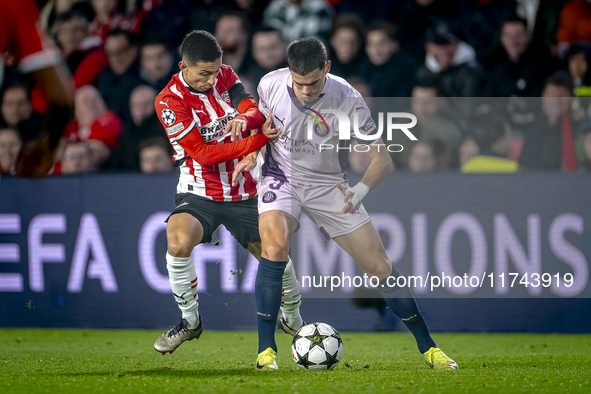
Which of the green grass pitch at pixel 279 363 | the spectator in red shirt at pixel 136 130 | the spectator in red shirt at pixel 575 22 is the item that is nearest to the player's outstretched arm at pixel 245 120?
the green grass pitch at pixel 279 363

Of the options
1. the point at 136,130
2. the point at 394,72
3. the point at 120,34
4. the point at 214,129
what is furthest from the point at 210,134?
the point at 120,34

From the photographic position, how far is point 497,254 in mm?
6059

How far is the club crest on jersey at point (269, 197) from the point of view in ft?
14.5

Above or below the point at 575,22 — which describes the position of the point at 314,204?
below

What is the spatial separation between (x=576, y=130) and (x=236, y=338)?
3.59 meters

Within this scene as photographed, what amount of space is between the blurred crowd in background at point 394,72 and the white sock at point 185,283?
6.88 ft

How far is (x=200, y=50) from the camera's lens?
4.43 meters

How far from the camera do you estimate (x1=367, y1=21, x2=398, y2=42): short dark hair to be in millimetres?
6820

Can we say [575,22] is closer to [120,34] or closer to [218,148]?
[218,148]

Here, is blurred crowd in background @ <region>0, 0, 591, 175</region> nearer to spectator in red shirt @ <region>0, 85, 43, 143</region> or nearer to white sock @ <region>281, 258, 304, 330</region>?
spectator in red shirt @ <region>0, 85, 43, 143</region>

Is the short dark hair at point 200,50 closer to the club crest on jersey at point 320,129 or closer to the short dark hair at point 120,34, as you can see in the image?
the club crest on jersey at point 320,129

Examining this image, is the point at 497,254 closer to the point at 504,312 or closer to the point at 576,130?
the point at 504,312

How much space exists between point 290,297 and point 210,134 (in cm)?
131

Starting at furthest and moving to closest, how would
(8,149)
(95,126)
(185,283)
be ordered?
(95,126)
(8,149)
(185,283)
